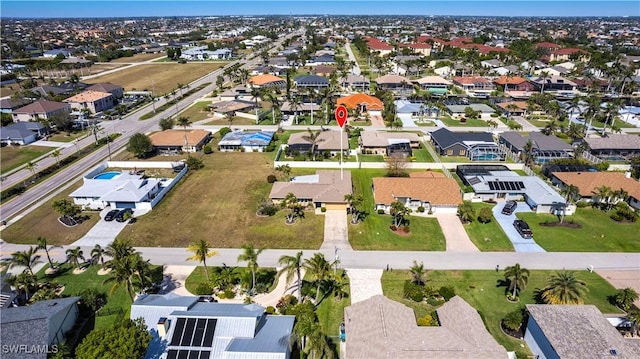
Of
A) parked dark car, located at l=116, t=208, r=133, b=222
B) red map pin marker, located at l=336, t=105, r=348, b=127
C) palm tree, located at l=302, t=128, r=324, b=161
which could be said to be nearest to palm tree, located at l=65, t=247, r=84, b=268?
parked dark car, located at l=116, t=208, r=133, b=222

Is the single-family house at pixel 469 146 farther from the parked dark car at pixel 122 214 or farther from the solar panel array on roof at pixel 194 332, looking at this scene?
the solar panel array on roof at pixel 194 332

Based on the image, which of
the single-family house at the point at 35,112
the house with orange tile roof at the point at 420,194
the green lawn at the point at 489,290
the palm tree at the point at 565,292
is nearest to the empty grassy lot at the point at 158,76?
the single-family house at the point at 35,112

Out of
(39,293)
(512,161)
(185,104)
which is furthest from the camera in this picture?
(185,104)

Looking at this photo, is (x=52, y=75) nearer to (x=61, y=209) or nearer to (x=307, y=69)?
(x=307, y=69)

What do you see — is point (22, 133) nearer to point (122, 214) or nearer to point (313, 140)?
point (122, 214)

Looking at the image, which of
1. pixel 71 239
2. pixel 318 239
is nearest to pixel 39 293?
pixel 71 239

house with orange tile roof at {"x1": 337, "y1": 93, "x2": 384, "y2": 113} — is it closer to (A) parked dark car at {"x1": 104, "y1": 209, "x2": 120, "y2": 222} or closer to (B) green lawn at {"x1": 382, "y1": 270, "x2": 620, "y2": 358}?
(A) parked dark car at {"x1": 104, "y1": 209, "x2": 120, "y2": 222}

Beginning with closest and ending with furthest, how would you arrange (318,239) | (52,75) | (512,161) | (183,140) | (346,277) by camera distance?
(346,277) → (318,239) → (512,161) → (183,140) → (52,75)
